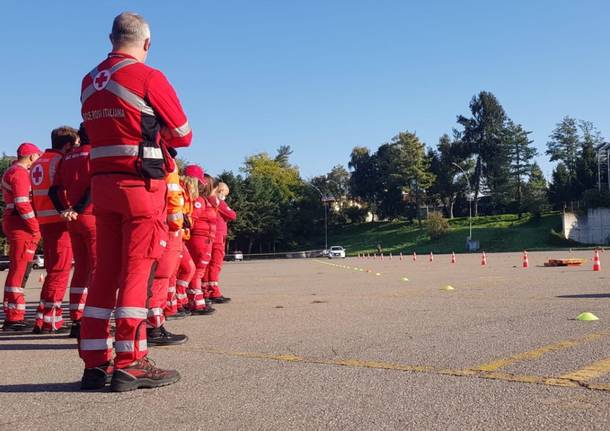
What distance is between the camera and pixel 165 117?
4.47 m

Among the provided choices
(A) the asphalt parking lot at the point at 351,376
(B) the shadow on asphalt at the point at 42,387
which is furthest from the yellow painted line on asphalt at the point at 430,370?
(B) the shadow on asphalt at the point at 42,387

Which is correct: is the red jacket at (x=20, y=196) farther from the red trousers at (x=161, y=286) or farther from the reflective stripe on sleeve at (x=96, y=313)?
the reflective stripe on sleeve at (x=96, y=313)

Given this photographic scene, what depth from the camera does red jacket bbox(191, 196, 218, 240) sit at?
9500 mm

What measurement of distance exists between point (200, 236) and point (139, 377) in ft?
18.0

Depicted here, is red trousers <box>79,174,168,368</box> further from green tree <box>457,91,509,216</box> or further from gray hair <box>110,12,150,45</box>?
green tree <box>457,91,509,216</box>

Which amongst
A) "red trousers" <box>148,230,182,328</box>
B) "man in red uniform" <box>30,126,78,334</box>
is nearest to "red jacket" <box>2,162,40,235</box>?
"man in red uniform" <box>30,126,78,334</box>

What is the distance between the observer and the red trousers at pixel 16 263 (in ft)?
25.6

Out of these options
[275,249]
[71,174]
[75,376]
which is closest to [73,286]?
[71,174]

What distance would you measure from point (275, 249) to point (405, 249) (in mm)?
24557

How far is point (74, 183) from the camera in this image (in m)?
6.48

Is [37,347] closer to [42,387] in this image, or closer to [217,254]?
[42,387]

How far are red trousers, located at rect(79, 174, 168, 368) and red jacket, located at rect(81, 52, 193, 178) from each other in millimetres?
116

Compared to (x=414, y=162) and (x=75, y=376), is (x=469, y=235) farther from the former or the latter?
(x=75, y=376)

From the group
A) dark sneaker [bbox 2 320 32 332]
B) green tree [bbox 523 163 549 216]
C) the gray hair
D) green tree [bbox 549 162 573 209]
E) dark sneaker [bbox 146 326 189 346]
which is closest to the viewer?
the gray hair
